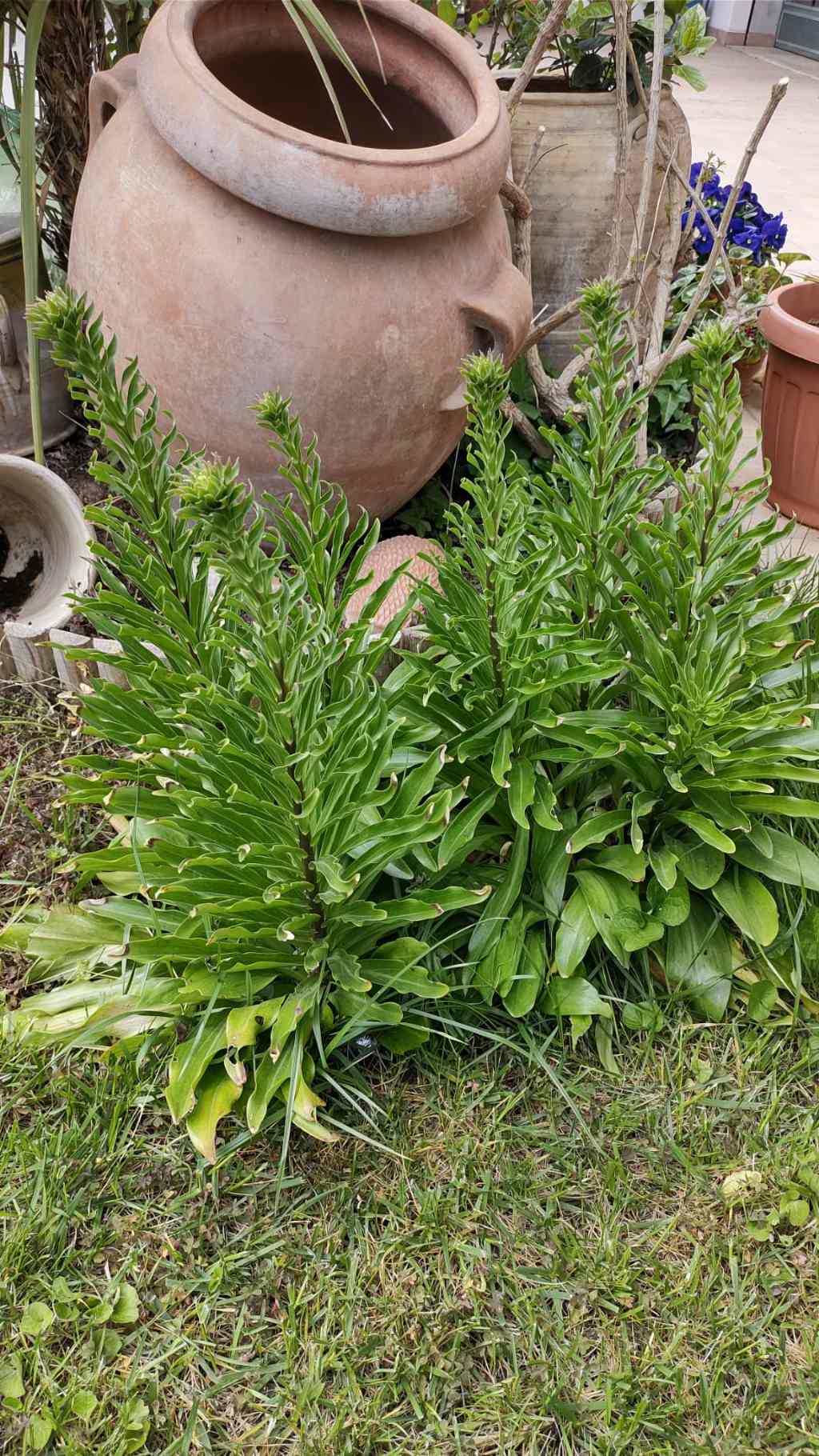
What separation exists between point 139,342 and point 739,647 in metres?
1.39

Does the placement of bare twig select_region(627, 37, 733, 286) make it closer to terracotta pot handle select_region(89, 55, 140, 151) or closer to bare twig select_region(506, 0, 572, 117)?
bare twig select_region(506, 0, 572, 117)

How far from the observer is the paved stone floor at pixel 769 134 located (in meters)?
4.65

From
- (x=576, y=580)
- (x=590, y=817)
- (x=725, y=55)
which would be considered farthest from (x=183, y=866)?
(x=725, y=55)

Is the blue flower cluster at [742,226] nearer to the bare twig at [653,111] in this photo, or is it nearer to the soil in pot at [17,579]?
the bare twig at [653,111]

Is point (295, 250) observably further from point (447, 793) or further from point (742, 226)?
point (742, 226)

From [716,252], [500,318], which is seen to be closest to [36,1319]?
[500,318]

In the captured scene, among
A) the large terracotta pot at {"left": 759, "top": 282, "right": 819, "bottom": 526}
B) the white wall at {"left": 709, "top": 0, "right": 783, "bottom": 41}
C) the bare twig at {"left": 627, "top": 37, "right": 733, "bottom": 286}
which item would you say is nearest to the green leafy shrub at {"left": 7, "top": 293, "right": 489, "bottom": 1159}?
the bare twig at {"left": 627, "top": 37, "right": 733, "bottom": 286}

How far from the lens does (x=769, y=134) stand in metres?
6.46

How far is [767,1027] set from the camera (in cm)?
175

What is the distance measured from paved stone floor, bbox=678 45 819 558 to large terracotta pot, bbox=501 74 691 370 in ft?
2.29

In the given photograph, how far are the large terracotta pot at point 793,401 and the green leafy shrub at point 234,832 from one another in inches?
64.8

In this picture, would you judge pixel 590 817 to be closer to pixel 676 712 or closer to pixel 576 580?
pixel 676 712

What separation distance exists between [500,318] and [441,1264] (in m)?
1.79

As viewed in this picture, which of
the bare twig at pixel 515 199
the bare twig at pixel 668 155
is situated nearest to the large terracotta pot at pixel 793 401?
the bare twig at pixel 668 155
